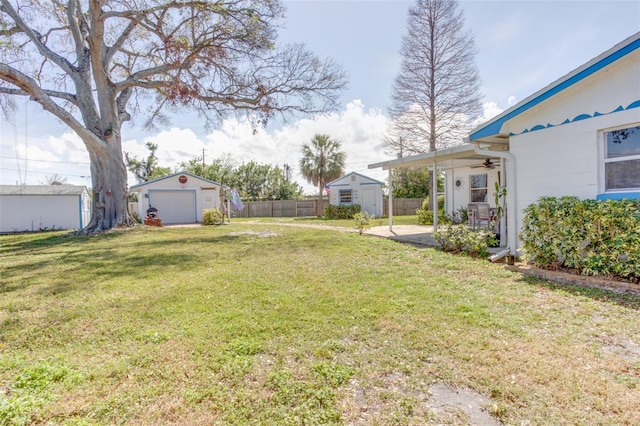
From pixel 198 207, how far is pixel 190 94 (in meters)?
10.5

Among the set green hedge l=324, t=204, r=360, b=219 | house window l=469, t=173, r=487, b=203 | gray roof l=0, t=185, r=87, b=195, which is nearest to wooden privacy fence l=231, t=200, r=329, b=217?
green hedge l=324, t=204, r=360, b=219

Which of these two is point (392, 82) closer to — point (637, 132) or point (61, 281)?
point (637, 132)

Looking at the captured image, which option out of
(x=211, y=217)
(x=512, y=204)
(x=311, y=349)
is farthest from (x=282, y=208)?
(x=311, y=349)

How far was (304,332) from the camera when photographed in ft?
10.6

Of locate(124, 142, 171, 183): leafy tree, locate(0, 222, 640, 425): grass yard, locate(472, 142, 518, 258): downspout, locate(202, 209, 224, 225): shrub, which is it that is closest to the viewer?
locate(0, 222, 640, 425): grass yard

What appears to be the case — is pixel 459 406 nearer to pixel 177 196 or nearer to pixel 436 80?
pixel 436 80

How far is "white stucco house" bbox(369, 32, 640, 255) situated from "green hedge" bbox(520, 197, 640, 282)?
445 millimetres

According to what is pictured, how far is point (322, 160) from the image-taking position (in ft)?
91.7

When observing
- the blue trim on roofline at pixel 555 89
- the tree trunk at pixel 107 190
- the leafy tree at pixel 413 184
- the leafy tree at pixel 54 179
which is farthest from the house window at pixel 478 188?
the leafy tree at pixel 54 179

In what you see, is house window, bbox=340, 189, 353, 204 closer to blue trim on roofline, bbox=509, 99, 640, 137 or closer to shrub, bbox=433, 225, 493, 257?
shrub, bbox=433, 225, 493, 257

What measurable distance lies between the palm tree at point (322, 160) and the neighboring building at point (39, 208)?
16367 millimetres

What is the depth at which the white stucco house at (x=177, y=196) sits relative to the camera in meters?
19.4

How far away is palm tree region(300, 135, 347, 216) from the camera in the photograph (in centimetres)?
2786

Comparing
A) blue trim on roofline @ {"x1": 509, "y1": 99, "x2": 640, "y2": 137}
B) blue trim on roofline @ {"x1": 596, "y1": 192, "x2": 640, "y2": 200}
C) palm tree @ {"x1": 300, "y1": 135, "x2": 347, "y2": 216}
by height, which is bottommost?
blue trim on roofline @ {"x1": 596, "y1": 192, "x2": 640, "y2": 200}
